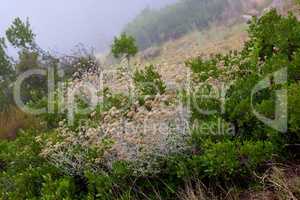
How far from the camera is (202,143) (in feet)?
15.3

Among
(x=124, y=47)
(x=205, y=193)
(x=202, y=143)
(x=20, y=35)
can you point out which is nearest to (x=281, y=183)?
(x=205, y=193)

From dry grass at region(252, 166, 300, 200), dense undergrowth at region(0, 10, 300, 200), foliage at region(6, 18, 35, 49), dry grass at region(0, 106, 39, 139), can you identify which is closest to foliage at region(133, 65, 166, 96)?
dense undergrowth at region(0, 10, 300, 200)

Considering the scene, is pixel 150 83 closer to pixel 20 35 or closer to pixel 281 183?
pixel 281 183

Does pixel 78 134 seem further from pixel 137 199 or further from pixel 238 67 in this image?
pixel 238 67

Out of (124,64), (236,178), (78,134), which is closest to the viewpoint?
(236,178)

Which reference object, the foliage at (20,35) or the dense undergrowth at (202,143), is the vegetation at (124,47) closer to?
the dense undergrowth at (202,143)

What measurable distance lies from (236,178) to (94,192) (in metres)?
1.35

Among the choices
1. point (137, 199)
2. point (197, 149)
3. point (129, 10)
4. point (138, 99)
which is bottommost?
point (137, 199)

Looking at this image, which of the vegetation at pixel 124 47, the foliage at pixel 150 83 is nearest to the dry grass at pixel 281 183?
the foliage at pixel 150 83

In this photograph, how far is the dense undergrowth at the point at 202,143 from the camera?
14.4 ft

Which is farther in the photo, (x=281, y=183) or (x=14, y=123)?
(x=14, y=123)

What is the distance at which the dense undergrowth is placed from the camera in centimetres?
438

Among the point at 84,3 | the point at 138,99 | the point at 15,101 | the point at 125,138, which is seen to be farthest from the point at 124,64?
the point at 84,3

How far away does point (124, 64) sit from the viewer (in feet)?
23.6
